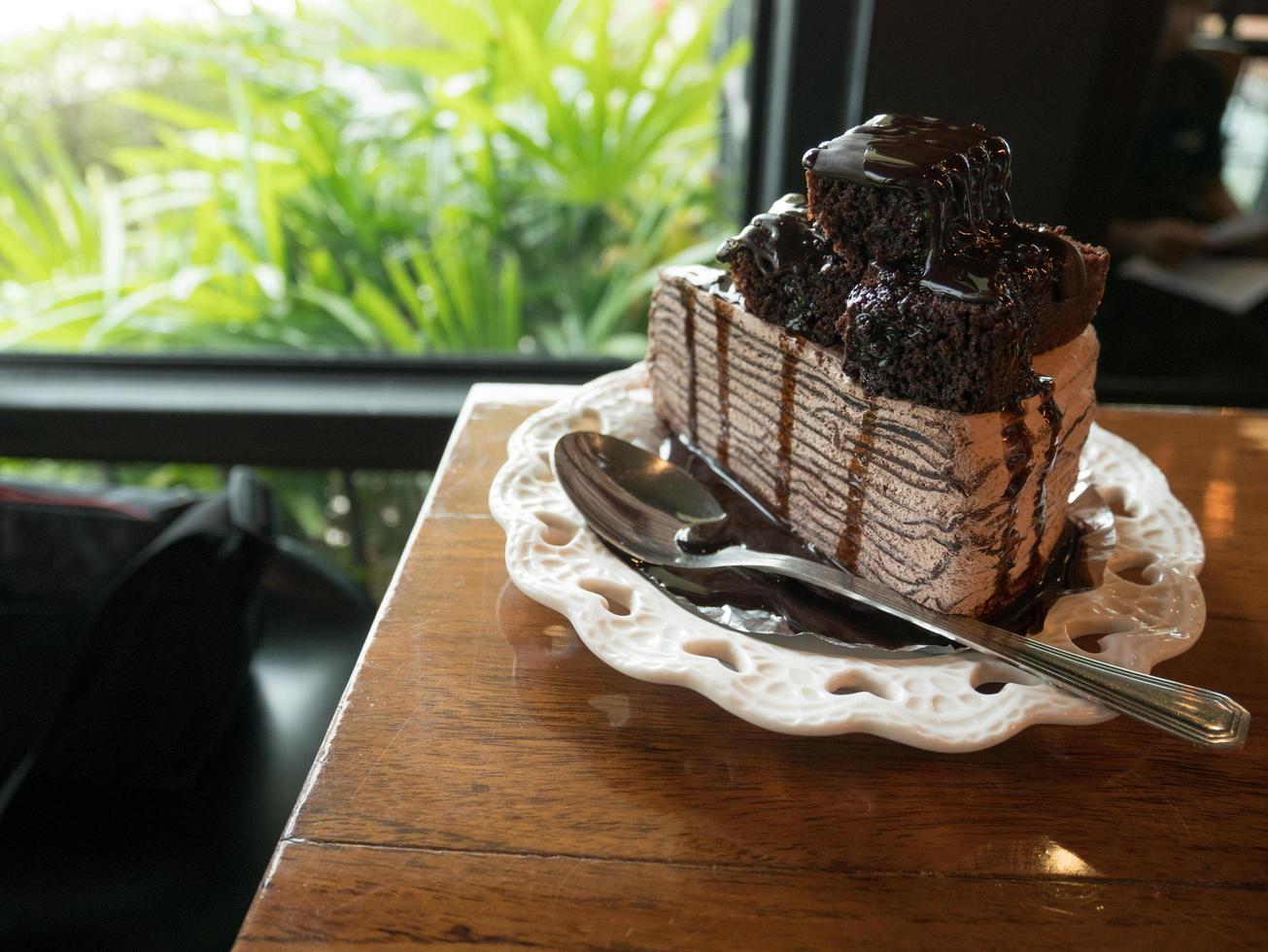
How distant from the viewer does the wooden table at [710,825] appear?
48cm

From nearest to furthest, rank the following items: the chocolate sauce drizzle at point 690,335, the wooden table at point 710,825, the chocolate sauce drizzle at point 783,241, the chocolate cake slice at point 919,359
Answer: the wooden table at point 710,825
the chocolate cake slice at point 919,359
the chocolate sauce drizzle at point 783,241
the chocolate sauce drizzle at point 690,335

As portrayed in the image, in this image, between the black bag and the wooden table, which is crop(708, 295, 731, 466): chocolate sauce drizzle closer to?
the wooden table

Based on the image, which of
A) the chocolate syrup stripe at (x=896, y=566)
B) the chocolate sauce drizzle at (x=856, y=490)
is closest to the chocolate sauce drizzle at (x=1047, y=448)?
the chocolate syrup stripe at (x=896, y=566)

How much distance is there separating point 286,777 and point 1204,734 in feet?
2.83

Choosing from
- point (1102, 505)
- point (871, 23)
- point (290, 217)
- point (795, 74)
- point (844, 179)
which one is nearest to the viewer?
point (844, 179)

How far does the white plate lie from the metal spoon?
0.6 inches

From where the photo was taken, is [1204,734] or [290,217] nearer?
[1204,734]

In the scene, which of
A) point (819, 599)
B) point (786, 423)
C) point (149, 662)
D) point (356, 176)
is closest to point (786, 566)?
point (819, 599)

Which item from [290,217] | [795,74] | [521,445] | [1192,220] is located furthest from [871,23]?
[290,217]

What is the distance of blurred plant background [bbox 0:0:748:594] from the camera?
1.59m

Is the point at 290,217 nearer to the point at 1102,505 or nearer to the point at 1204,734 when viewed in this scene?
the point at 1102,505

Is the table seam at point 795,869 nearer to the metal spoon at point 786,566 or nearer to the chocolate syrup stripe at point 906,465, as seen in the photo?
the metal spoon at point 786,566

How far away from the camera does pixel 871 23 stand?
129 centimetres

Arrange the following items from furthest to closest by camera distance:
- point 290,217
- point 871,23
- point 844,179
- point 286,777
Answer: point 290,217
point 871,23
point 286,777
point 844,179
